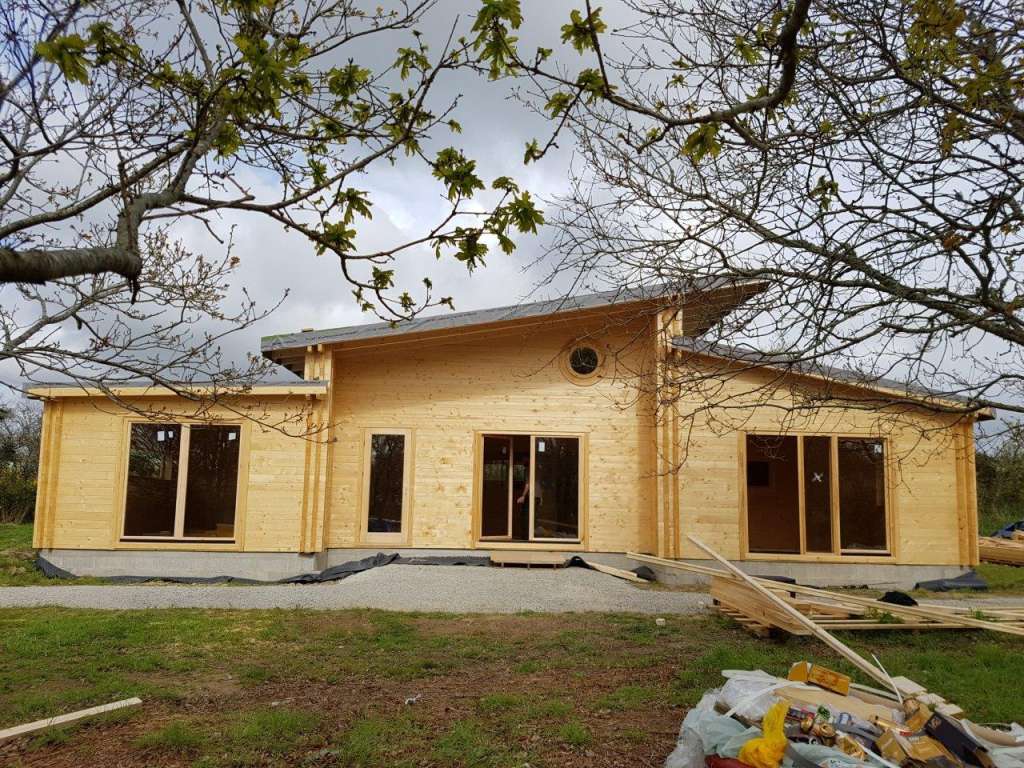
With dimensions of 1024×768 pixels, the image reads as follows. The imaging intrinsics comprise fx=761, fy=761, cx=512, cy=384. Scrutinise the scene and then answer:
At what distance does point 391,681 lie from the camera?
21.4 feet

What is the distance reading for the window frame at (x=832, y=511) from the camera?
12.4 m

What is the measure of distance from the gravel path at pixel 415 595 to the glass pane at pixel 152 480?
1372 mm

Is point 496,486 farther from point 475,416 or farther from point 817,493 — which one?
point 817,493

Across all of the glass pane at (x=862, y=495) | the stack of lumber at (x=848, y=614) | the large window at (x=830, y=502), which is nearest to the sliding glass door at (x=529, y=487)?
the large window at (x=830, y=502)

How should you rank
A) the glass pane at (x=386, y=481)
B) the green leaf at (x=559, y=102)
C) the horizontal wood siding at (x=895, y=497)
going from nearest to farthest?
the green leaf at (x=559, y=102)
the horizontal wood siding at (x=895, y=497)
the glass pane at (x=386, y=481)

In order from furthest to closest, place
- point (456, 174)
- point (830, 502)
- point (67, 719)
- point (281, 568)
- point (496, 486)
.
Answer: point (496, 486) → point (830, 502) → point (281, 568) → point (67, 719) → point (456, 174)

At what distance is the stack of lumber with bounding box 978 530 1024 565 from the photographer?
56.1ft

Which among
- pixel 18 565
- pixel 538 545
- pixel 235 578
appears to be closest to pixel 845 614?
pixel 538 545

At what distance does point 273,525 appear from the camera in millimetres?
12078

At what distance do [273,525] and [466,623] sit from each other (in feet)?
15.0

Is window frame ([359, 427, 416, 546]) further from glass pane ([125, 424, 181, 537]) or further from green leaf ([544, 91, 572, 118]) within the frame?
green leaf ([544, 91, 572, 118])

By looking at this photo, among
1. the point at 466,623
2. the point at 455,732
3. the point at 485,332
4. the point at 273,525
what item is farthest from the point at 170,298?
the point at 485,332

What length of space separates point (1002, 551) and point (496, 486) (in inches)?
485

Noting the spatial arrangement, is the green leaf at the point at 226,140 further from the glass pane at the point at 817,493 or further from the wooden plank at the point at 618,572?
the glass pane at the point at 817,493
